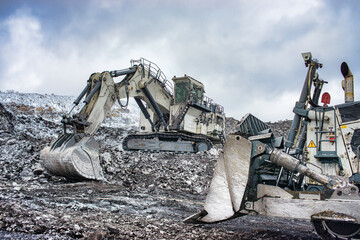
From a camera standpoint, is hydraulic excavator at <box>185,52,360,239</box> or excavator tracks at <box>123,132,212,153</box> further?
excavator tracks at <box>123,132,212,153</box>

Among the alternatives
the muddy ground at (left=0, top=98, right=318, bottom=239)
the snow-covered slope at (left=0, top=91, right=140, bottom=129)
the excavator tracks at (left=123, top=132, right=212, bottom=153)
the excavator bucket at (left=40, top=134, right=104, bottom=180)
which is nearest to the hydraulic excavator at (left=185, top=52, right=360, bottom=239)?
the muddy ground at (left=0, top=98, right=318, bottom=239)

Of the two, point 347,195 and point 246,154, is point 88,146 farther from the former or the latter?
point 347,195

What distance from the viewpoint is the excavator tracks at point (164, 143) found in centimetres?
1266

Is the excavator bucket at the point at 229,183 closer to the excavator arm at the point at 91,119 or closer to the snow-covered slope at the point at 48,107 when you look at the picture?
→ the excavator arm at the point at 91,119

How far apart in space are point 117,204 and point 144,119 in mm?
7849

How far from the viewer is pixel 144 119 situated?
13.0 meters

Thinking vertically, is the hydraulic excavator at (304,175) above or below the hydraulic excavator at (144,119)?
below

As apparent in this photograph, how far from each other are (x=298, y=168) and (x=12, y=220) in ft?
9.39

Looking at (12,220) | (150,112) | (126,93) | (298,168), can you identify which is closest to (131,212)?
(12,220)

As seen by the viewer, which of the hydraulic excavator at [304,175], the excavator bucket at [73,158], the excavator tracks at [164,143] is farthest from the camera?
the excavator tracks at [164,143]

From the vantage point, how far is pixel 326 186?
303 cm

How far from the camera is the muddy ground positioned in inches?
132

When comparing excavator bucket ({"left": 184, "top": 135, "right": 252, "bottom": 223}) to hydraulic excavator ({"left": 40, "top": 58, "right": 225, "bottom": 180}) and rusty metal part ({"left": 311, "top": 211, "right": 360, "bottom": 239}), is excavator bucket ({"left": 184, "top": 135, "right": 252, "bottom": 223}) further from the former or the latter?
hydraulic excavator ({"left": 40, "top": 58, "right": 225, "bottom": 180})

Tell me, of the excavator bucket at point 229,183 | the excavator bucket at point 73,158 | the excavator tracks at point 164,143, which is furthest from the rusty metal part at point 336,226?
the excavator tracks at point 164,143
